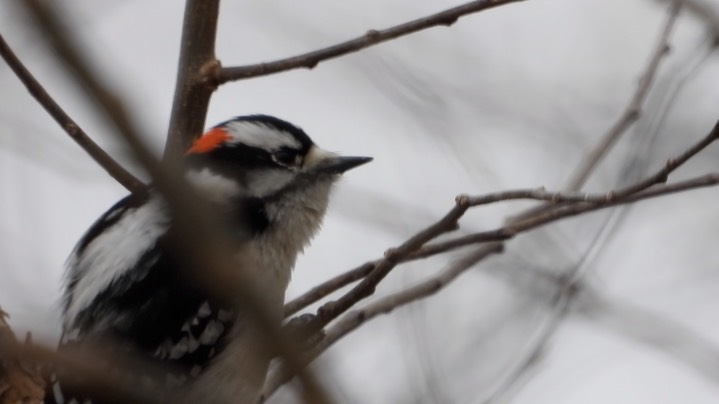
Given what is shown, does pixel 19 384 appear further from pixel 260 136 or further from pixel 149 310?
pixel 260 136

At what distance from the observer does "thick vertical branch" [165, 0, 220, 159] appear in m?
3.75

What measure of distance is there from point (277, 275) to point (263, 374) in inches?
14.7

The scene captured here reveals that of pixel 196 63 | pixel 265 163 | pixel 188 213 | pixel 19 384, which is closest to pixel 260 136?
pixel 265 163

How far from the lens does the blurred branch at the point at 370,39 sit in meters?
3.21

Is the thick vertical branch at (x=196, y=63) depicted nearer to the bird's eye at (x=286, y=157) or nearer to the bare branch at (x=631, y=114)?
the bird's eye at (x=286, y=157)

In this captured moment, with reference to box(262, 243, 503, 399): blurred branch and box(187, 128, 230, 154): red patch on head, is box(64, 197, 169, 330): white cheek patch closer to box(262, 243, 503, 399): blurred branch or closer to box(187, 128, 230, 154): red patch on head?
box(187, 128, 230, 154): red patch on head

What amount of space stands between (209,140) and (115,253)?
2.23 ft

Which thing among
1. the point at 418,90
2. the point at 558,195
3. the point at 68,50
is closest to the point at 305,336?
the point at 558,195


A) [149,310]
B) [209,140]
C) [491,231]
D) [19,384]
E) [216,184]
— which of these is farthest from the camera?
[209,140]

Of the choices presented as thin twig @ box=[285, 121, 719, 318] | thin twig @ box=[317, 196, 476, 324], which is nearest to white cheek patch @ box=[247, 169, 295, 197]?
thin twig @ box=[285, 121, 719, 318]

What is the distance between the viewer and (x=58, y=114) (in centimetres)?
335

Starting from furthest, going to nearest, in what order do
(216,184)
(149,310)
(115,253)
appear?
(216,184) < (115,253) < (149,310)

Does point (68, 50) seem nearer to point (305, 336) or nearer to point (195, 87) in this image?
point (305, 336)

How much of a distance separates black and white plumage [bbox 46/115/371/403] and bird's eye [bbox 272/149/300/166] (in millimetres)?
29
